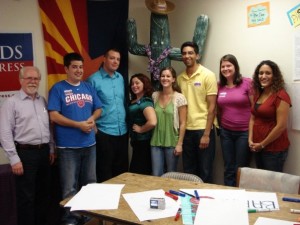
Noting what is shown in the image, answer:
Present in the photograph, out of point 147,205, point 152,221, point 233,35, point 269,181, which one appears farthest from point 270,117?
point 152,221

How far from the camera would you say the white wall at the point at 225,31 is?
8.71 feet

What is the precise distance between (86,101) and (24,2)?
48.1 inches

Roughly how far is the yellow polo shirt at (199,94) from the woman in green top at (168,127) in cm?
11

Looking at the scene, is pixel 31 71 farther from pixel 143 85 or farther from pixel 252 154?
pixel 252 154

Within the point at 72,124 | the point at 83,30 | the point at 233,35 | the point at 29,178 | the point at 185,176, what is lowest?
the point at 29,178

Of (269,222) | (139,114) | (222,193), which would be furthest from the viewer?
(139,114)

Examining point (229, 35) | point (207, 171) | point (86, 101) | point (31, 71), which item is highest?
point (229, 35)

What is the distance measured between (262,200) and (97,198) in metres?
0.86

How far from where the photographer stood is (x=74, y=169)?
259cm

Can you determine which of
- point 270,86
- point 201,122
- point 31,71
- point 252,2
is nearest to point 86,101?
point 31,71

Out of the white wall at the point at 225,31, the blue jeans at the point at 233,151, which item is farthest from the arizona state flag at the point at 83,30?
the blue jeans at the point at 233,151

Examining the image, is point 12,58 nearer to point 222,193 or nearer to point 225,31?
point 225,31

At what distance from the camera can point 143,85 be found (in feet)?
9.43

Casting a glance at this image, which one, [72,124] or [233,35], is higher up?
[233,35]
